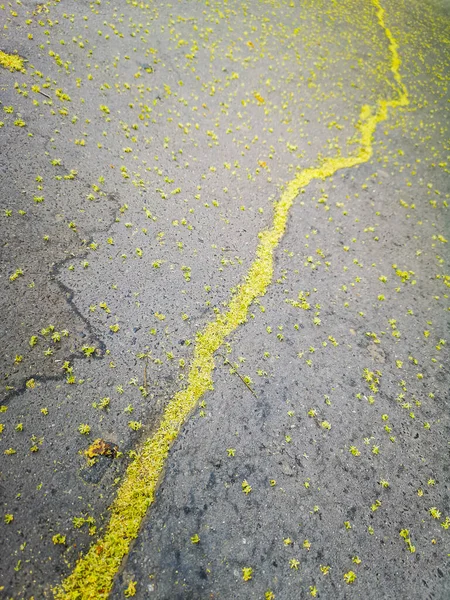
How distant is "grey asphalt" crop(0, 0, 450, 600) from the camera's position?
11.5 feet

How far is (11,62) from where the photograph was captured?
6.88 metres

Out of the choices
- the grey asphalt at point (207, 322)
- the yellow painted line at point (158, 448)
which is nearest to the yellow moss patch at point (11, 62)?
the grey asphalt at point (207, 322)

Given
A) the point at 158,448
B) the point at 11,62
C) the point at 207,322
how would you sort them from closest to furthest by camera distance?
the point at 158,448 → the point at 207,322 → the point at 11,62

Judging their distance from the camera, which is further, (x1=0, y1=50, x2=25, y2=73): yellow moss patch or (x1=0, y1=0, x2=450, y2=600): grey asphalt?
(x1=0, y1=50, x2=25, y2=73): yellow moss patch

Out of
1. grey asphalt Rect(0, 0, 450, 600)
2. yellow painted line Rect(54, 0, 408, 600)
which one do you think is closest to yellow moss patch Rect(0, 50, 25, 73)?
grey asphalt Rect(0, 0, 450, 600)

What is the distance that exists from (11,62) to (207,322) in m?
7.14

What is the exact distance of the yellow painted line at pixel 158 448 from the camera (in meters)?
3.13

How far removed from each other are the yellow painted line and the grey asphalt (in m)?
0.12

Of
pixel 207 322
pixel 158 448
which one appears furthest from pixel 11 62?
pixel 158 448

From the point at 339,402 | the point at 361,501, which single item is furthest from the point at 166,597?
the point at 339,402

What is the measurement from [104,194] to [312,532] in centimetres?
608

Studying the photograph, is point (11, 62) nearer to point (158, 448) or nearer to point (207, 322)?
point (207, 322)

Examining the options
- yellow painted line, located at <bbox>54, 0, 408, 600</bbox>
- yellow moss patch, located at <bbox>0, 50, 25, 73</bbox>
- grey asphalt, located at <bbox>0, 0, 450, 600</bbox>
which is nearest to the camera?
yellow painted line, located at <bbox>54, 0, 408, 600</bbox>

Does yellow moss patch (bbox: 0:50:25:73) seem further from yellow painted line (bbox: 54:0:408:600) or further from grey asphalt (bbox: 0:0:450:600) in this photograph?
yellow painted line (bbox: 54:0:408:600)
